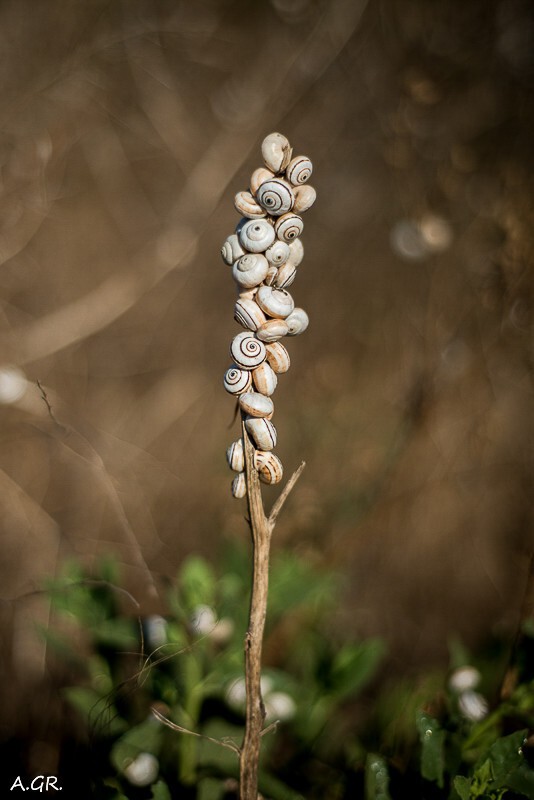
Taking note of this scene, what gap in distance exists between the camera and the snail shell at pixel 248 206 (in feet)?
2.55

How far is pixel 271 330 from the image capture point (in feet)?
2.57

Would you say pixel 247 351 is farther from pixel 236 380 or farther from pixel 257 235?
pixel 257 235

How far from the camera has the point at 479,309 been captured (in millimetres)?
2406

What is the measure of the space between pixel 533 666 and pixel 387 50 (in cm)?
295

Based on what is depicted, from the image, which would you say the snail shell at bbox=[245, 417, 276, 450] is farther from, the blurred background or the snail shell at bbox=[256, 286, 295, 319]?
the blurred background

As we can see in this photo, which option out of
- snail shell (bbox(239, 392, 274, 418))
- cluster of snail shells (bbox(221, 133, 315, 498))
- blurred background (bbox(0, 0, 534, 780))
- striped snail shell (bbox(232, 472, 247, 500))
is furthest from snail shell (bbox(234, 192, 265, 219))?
blurred background (bbox(0, 0, 534, 780))

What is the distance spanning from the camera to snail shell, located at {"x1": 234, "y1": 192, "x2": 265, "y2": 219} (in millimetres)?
777

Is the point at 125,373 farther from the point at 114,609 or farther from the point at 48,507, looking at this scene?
the point at 114,609

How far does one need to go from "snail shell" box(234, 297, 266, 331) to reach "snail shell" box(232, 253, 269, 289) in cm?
2

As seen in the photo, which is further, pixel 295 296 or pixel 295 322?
pixel 295 296

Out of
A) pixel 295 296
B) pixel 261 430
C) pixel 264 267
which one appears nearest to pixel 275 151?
pixel 264 267

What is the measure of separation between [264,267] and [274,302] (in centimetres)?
5

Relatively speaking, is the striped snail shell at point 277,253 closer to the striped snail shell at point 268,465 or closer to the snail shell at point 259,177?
the snail shell at point 259,177

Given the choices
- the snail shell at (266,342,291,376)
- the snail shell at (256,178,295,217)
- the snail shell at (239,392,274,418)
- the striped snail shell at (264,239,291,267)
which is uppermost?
the snail shell at (256,178,295,217)
